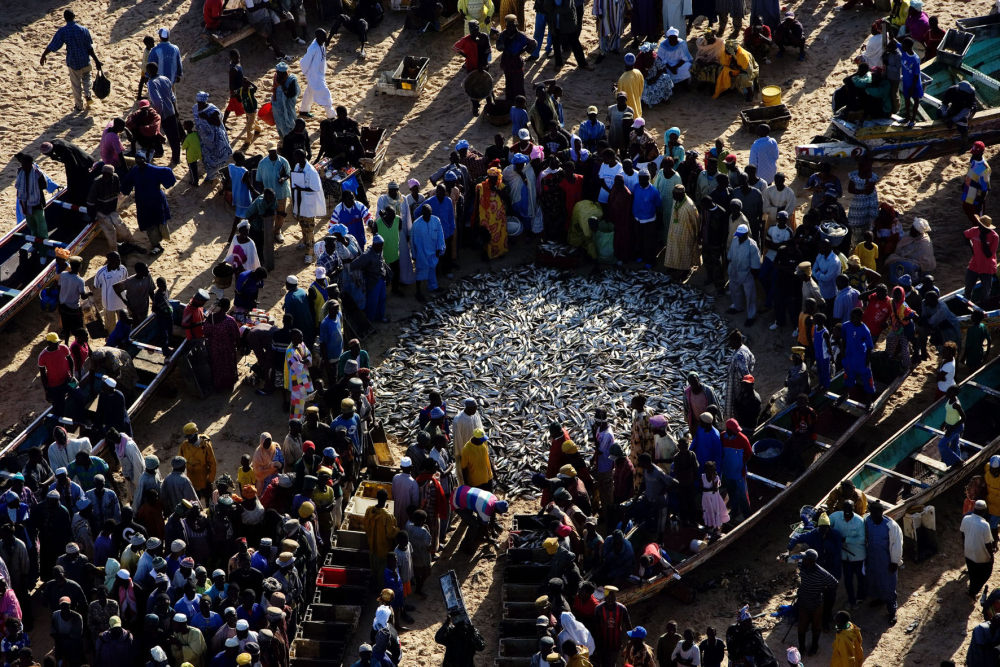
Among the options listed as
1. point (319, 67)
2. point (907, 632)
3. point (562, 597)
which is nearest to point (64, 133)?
point (319, 67)

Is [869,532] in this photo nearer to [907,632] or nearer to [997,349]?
[907,632]

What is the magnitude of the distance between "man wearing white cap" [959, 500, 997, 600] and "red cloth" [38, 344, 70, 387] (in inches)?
441

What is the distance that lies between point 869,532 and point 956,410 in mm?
2352

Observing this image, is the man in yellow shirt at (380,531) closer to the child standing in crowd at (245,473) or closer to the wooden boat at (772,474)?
the child standing in crowd at (245,473)

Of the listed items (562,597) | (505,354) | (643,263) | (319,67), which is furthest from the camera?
(319,67)

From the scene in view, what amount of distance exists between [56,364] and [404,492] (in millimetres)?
5111

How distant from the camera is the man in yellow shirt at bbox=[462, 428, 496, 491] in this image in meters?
20.6

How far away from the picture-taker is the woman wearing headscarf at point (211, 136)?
26156 mm

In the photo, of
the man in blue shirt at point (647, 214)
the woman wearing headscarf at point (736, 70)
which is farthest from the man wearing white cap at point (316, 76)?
the woman wearing headscarf at point (736, 70)

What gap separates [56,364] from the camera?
21812 millimetres

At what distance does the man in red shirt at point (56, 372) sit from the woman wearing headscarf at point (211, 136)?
5.61 m

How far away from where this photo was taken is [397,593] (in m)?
19.3

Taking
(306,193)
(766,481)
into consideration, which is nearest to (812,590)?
(766,481)

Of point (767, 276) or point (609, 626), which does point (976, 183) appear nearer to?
point (767, 276)
